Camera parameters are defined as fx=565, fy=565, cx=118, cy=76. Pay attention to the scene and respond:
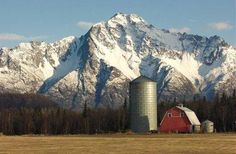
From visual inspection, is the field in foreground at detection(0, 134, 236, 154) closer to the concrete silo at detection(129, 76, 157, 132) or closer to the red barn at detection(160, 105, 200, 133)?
the concrete silo at detection(129, 76, 157, 132)

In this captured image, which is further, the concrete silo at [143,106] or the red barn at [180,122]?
the red barn at [180,122]

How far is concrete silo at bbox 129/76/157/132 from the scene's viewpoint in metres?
152

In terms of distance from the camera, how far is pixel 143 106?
154875 millimetres

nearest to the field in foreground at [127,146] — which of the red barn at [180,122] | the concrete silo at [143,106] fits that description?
the concrete silo at [143,106]

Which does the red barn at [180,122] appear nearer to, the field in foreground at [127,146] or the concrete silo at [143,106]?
the concrete silo at [143,106]

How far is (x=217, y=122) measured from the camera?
7141 inches

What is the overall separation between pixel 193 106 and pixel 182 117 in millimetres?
42503

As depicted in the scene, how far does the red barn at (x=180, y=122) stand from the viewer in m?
152

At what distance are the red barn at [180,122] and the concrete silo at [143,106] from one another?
10.8ft

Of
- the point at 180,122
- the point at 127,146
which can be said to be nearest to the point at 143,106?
the point at 180,122

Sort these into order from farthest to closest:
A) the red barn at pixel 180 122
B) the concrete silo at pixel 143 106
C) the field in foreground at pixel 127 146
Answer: the red barn at pixel 180 122
the concrete silo at pixel 143 106
the field in foreground at pixel 127 146

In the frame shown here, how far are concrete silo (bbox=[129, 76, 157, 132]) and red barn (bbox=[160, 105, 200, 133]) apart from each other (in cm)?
331

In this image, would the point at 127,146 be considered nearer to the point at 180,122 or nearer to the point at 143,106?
the point at 143,106

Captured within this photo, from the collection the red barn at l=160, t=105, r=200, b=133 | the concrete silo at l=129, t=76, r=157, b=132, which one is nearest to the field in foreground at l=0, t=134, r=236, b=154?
the concrete silo at l=129, t=76, r=157, b=132
